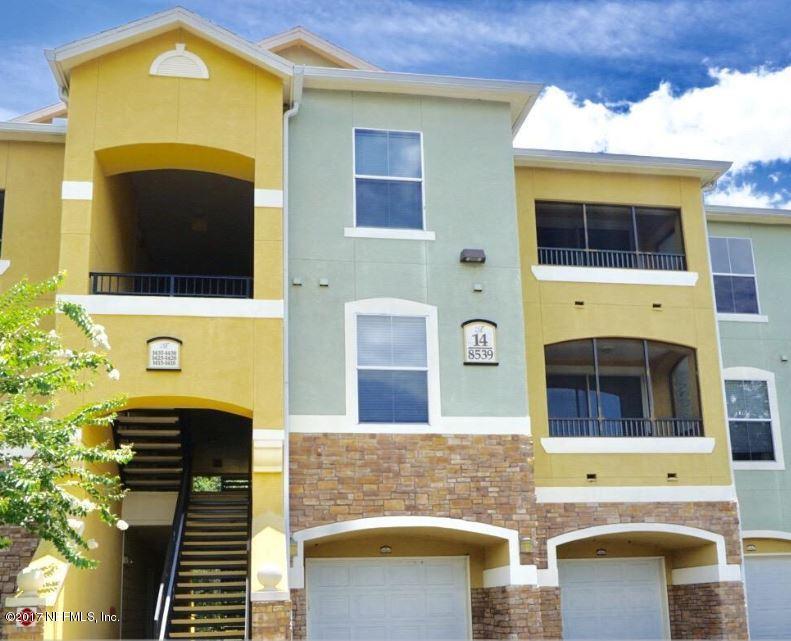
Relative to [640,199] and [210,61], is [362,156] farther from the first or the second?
[640,199]

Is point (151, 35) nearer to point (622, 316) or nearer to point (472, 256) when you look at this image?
point (472, 256)

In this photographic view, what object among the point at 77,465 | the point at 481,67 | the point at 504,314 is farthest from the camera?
the point at 481,67

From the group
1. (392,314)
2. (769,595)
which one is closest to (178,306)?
(392,314)

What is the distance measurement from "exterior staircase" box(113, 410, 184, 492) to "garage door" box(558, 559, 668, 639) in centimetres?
744

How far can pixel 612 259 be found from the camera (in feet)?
62.8

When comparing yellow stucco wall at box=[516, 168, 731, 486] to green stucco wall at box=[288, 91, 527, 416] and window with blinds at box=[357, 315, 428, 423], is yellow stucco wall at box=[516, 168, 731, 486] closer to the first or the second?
green stucco wall at box=[288, 91, 527, 416]

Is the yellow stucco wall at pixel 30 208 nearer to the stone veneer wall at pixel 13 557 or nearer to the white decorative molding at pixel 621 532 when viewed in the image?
the stone veneer wall at pixel 13 557

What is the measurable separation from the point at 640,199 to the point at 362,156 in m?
5.90

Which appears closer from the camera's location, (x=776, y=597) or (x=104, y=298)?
(x=104, y=298)

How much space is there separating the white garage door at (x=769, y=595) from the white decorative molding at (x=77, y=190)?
13.9 metres

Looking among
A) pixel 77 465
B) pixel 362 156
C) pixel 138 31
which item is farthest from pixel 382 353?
pixel 138 31

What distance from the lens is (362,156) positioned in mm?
17094

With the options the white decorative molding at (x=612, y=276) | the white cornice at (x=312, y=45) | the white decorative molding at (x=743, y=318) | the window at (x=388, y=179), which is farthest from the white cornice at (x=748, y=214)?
the white cornice at (x=312, y=45)

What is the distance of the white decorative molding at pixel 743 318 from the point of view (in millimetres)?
20375
